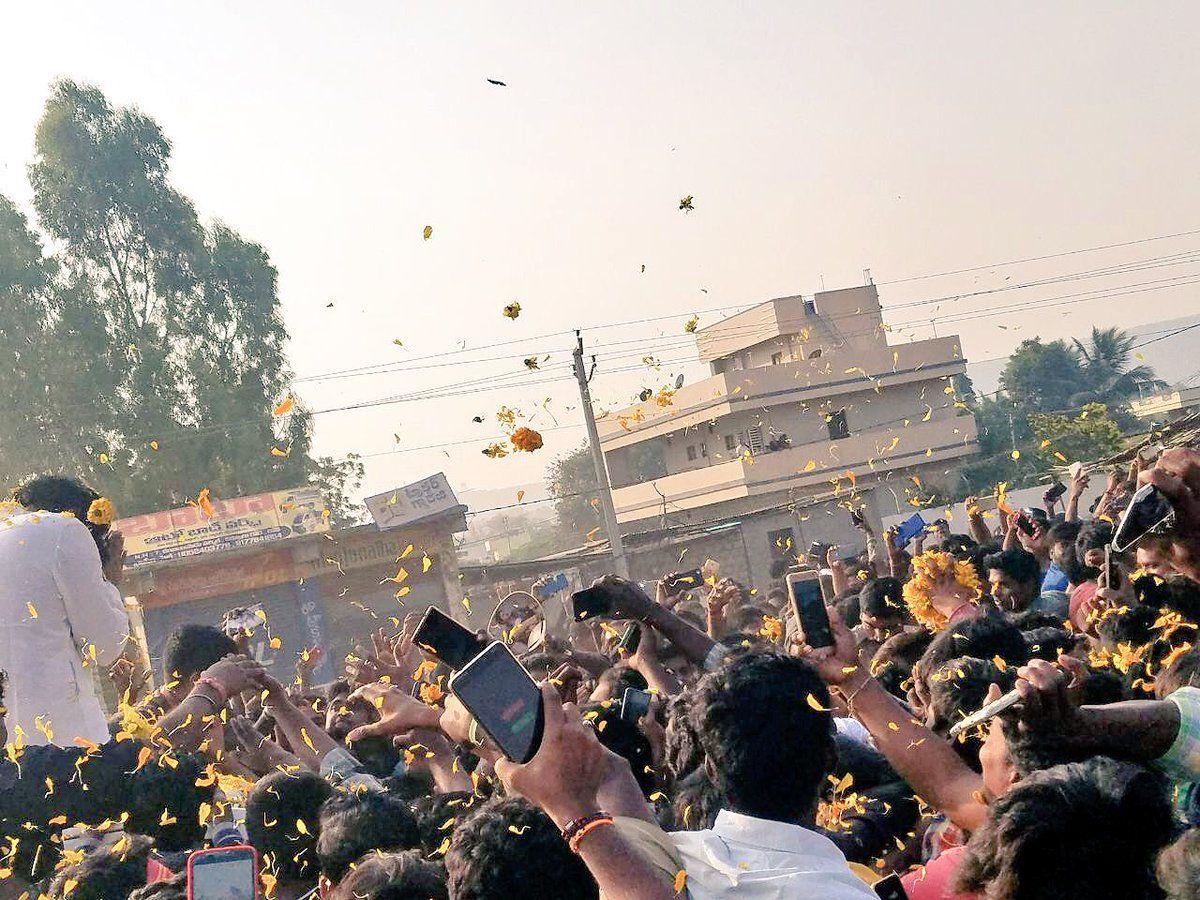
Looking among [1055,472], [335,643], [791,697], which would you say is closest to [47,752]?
[791,697]

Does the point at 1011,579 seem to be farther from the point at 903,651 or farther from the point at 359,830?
the point at 359,830

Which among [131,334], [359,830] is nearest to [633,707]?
[359,830]

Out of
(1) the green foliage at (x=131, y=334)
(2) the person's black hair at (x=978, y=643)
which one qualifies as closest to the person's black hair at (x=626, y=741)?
(2) the person's black hair at (x=978, y=643)

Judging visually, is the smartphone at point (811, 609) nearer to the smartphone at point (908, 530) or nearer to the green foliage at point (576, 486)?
the smartphone at point (908, 530)

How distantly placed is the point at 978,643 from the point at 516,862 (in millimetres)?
2284

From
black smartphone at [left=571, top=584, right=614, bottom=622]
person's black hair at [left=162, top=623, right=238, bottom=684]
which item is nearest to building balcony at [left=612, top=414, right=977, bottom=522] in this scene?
person's black hair at [left=162, top=623, right=238, bottom=684]

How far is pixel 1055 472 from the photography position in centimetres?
3659

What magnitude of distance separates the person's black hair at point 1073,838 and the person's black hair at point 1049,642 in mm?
2084

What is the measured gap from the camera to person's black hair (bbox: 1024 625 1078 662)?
16.9 ft

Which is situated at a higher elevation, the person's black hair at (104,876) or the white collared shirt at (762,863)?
the person's black hair at (104,876)

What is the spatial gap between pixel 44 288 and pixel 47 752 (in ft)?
105

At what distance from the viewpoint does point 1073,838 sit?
2.96m

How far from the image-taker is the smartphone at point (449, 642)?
3404 millimetres

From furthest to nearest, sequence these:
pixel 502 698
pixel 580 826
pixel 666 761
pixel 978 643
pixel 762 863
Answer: pixel 978 643 → pixel 666 761 → pixel 762 863 → pixel 580 826 → pixel 502 698
